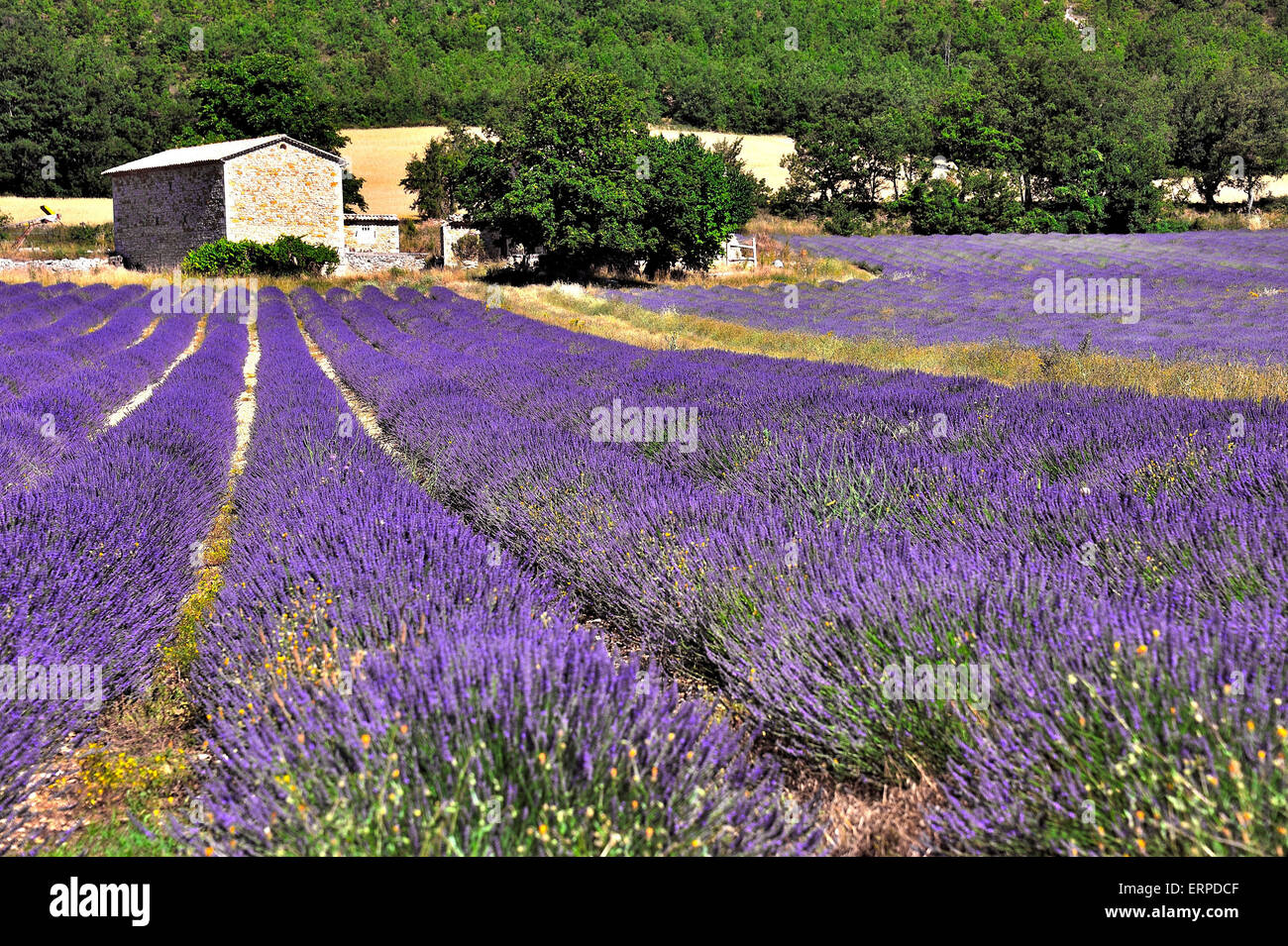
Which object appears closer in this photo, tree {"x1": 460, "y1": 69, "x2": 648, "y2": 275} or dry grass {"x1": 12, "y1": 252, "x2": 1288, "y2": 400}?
dry grass {"x1": 12, "y1": 252, "x2": 1288, "y2": 400}

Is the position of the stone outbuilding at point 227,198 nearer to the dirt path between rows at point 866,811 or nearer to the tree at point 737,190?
the tree at point 737,190

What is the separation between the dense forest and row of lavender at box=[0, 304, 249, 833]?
32003mm

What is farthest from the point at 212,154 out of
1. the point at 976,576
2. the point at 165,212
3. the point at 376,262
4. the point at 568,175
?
the point at 976,576

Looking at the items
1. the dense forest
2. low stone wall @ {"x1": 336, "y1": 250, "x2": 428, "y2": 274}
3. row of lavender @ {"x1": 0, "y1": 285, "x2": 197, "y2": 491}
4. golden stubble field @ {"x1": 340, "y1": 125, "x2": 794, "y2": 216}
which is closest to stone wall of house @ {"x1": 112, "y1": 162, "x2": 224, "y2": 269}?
low stone wall @ {"x1": 336, "y1": 250, "x2": 428, "y2": 274}

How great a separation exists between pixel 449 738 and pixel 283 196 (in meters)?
31.6

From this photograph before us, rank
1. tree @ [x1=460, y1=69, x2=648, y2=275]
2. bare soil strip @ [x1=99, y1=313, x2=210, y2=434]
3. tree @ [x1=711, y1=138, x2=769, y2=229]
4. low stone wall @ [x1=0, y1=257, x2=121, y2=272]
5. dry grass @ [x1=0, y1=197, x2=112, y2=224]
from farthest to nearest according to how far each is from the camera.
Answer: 1. dry grass @ [x1=0, y1=197, x2=112, y2=224]
2. low stone wall @ [x1=0, y1=257, x2=121, y2=272]
3. tree @ [x1=711, y1=138, x2=769, y2=229]
4. tree @ [x1=460, y1=69, x2=648, y2=275]
5. bare soil strip @ [x1=99, y1=313, x2=210, y2=434]

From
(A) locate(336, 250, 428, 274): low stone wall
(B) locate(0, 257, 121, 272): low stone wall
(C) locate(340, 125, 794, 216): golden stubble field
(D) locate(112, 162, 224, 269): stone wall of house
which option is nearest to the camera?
(D) locate(112, 162, 224, 269): stone wall of house

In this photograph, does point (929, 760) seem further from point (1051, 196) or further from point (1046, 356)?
point (1051, 196)

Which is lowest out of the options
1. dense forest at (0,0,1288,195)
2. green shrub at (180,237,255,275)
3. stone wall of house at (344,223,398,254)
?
green shrub at (180,237,255,275)

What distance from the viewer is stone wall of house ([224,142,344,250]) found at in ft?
93.1

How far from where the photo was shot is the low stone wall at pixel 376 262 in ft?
103

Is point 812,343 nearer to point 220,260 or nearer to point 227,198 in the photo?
point 220,260

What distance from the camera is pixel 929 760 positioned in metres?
2.17

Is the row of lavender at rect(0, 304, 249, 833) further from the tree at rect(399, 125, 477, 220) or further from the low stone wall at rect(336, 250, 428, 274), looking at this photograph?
the tree at rect(399, 125, 477, 220)
